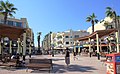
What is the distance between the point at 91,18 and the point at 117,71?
61.5 meters

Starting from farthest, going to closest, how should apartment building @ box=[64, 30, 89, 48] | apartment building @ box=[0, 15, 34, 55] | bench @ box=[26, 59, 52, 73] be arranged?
apartment building @ box=[64, 30, 89, 48], apartment building @ box=[0, 15, 34, 55], bench @ box=[26, 59, 52, 73]

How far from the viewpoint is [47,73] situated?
1430 centimetres

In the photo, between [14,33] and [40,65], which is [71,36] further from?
[40,65]

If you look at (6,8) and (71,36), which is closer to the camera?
(6,8)

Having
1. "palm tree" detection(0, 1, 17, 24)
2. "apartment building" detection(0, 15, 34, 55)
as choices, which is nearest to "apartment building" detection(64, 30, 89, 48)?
"apartment building" detection(0, 15, 34, 55)

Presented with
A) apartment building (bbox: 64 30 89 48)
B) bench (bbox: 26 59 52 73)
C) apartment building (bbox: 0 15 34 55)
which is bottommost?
bench (bbox: 26 59 52 73)

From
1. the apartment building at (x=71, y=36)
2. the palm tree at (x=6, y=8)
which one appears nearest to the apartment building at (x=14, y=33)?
the palm tree at (x=6, y=8)

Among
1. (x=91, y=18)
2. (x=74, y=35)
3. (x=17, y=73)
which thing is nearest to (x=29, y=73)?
(x=17, y=73)

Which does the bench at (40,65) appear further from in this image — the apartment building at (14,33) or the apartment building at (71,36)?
the apartment building at (71,36)

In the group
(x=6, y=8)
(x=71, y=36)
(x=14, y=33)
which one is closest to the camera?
(x=14, y=33)

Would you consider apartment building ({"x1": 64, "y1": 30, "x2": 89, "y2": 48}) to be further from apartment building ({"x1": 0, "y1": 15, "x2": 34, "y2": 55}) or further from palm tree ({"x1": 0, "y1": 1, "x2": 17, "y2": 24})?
palm tree ({"x1": 0, "y1": 1, "x2": 17, "y2": 24})

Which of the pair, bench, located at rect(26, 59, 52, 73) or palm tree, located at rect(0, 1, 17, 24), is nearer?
bench, located at rect(26, 59, 52, 73)

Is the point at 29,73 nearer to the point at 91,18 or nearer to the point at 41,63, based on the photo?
the point at 41,63

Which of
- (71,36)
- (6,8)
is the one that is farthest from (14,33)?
(71,36)
